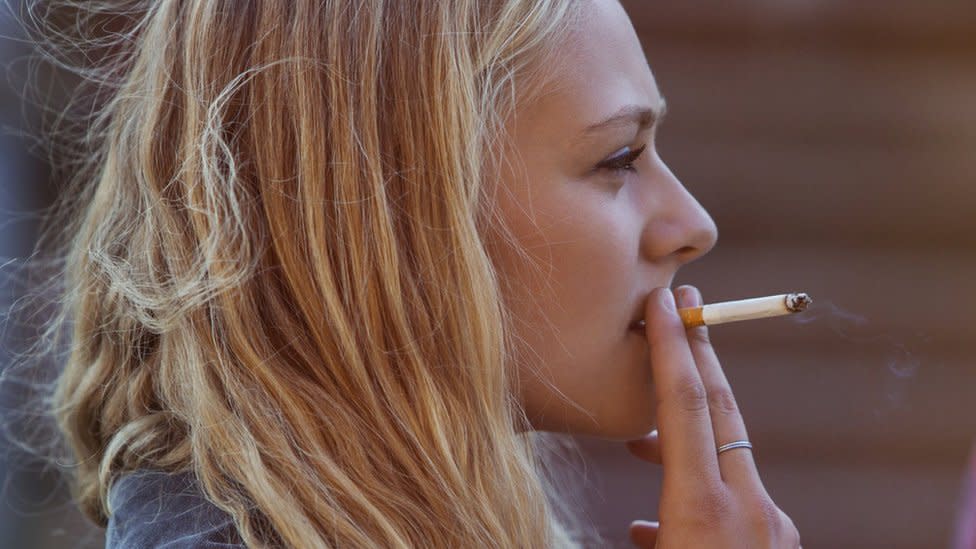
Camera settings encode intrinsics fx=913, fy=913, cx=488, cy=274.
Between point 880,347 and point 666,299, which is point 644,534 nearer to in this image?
point 666,299

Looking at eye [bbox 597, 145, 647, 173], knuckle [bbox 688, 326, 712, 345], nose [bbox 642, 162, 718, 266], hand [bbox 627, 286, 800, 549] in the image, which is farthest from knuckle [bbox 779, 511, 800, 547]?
eye [bbox 597, 145, 647, 173]

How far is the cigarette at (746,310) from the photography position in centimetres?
119

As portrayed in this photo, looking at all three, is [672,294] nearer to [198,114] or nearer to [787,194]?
[198,114]

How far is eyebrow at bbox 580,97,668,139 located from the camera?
47.7 inches

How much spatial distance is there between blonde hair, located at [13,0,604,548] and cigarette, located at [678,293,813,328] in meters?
0.27

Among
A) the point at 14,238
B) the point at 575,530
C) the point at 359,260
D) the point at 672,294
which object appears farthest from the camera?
the point at 14,238

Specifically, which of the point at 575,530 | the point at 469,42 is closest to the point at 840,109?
the point at 575,530

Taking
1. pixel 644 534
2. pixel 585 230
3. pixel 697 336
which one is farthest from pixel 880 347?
pixel 585 230

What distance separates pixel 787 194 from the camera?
265 centimetres

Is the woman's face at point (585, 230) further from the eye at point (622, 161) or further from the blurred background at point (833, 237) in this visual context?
the blurred background at point (833, 237)

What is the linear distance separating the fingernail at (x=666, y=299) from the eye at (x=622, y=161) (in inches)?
7.1

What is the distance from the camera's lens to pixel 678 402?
1.24 metres

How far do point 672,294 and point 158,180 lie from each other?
0.72 m

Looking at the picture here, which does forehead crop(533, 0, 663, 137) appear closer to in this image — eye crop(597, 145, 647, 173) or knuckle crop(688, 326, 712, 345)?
eye crop(597, 145, 647, 173)
